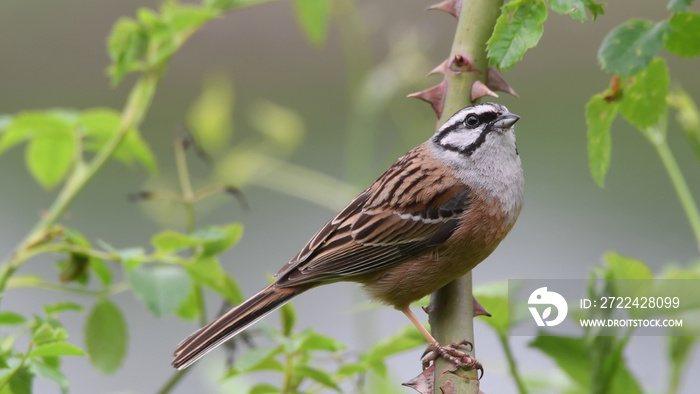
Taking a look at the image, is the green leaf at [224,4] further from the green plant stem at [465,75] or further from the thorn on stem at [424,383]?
the thorn on stem at [424,383]

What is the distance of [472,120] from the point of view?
1949 millimetres

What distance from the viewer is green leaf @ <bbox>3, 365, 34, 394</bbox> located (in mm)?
1424

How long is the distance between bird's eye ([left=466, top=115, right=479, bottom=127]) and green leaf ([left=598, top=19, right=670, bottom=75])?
1.45 feet

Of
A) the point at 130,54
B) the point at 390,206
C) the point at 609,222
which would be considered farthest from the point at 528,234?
the point at 130,54

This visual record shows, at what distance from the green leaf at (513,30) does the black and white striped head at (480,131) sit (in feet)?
1.69

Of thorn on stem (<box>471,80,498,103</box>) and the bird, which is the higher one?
the bird

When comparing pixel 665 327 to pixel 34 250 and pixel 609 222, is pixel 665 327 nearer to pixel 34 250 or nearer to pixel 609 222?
pixel 34 250

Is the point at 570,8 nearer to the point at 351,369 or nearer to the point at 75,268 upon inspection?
the point at 351,369

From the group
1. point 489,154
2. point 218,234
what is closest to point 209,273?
point 218,234

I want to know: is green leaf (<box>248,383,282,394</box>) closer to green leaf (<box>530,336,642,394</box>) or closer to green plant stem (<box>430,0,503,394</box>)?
green plant stem (<box>430,0,503,394</box>)

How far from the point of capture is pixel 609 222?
213 inches

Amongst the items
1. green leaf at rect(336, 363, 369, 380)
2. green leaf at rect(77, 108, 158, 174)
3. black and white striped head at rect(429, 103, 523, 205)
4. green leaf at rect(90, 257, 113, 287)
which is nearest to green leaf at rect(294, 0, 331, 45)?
black and white striped head at rect(429, 103, 523, 205)

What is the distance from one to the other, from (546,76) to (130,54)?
18.0 ft

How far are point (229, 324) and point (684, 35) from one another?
106 cm
